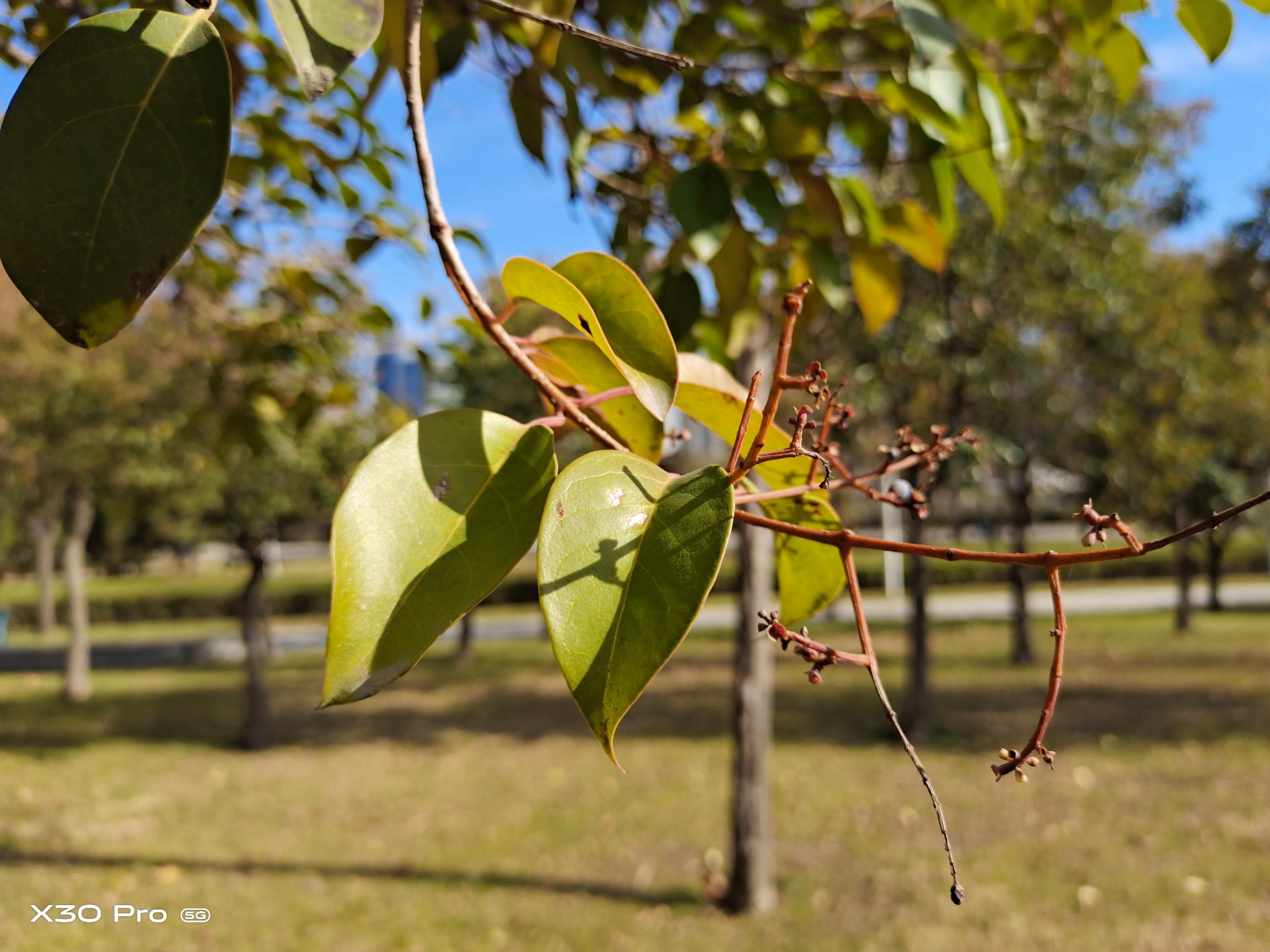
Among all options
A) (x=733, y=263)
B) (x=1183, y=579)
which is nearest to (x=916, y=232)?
(x=733, y=263)

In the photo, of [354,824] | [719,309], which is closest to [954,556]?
[719,309]

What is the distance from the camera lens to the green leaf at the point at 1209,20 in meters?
0.91

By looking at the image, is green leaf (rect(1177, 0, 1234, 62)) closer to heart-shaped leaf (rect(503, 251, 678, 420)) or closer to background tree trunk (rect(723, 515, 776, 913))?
heart-shaped leaf (rect(503, 251, 678, 420))

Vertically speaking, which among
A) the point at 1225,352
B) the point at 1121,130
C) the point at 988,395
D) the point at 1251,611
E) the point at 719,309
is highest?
the point at 1121,130

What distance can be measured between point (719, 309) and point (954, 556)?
85cm

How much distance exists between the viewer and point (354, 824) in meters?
5.46

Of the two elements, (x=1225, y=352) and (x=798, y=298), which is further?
(x=1225, y=352)

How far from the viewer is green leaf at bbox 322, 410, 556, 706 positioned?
0.38 metres

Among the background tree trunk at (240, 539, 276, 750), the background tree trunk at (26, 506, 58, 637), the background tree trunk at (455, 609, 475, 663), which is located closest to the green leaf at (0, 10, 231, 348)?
the background tree trunk at (240, 539, 276, 750)

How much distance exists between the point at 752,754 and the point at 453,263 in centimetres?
445


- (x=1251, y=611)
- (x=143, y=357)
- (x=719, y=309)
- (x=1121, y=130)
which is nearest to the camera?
(x=719, y=309)

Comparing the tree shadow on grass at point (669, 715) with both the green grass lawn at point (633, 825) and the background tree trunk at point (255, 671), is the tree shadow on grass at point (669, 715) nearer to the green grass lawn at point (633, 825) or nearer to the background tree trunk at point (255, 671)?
the green grass lawn at point (633, 825)

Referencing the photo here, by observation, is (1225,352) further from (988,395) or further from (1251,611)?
(1251,611)

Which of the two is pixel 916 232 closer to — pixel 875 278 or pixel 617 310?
pixel 875 278
